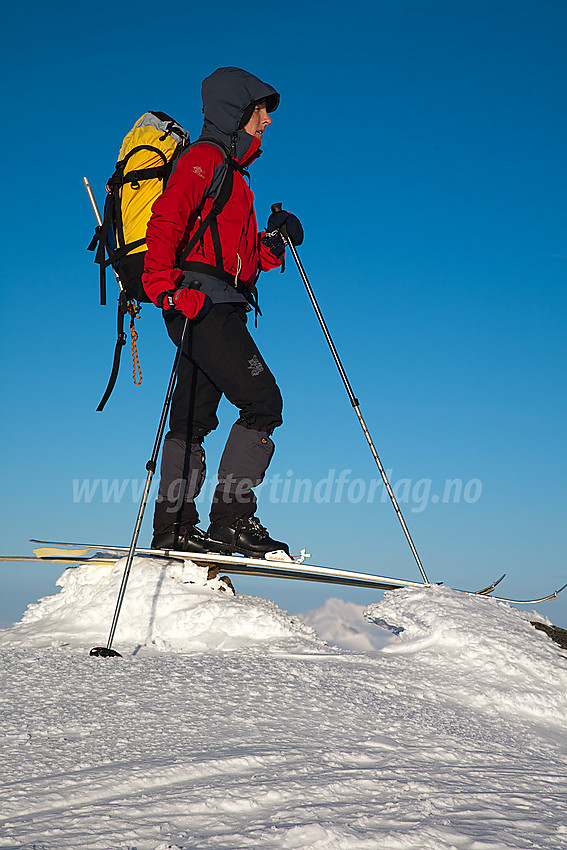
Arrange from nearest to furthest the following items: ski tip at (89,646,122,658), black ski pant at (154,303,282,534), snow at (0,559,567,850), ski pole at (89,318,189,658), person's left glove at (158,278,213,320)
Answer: snow at (0,559,567,850) < ski tip at (89,646,122,658) < ski pole at (89,318,189,658) < person's left glove at (158,278,213,320) < black ski pant at (154,303,282,534)

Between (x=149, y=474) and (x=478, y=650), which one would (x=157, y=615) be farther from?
(x=478, y=650)

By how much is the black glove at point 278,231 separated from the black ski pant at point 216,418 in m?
0.88

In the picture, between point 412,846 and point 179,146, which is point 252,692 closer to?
point 412,846

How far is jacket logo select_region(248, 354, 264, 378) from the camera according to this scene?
438 cm

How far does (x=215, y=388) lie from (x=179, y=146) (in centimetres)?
167

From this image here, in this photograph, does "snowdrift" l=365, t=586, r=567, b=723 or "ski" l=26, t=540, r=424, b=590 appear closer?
"snowdrift" l=365, t=586, r=567, b=723

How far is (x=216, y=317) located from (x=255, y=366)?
1.34 ft

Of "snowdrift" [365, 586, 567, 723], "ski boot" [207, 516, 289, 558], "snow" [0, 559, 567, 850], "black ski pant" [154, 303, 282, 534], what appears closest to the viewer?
"snow" [0, 559, 567, 850]

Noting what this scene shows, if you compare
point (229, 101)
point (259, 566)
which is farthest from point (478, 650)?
point (229, 101)

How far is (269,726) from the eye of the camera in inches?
92.6

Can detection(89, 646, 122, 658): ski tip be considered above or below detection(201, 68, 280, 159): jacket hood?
below

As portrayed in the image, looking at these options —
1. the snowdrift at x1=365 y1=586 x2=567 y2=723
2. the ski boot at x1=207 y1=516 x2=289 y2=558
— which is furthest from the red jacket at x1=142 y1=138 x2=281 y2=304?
the snowdrift at x1=365 y1=586 x2=567 y2=723

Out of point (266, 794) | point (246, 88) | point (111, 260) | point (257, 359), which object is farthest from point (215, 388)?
point (266, 794)

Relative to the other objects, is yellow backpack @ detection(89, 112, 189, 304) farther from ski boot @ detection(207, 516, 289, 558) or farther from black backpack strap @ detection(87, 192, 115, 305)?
ski boot @ detection(207, 516, 289, 558)
